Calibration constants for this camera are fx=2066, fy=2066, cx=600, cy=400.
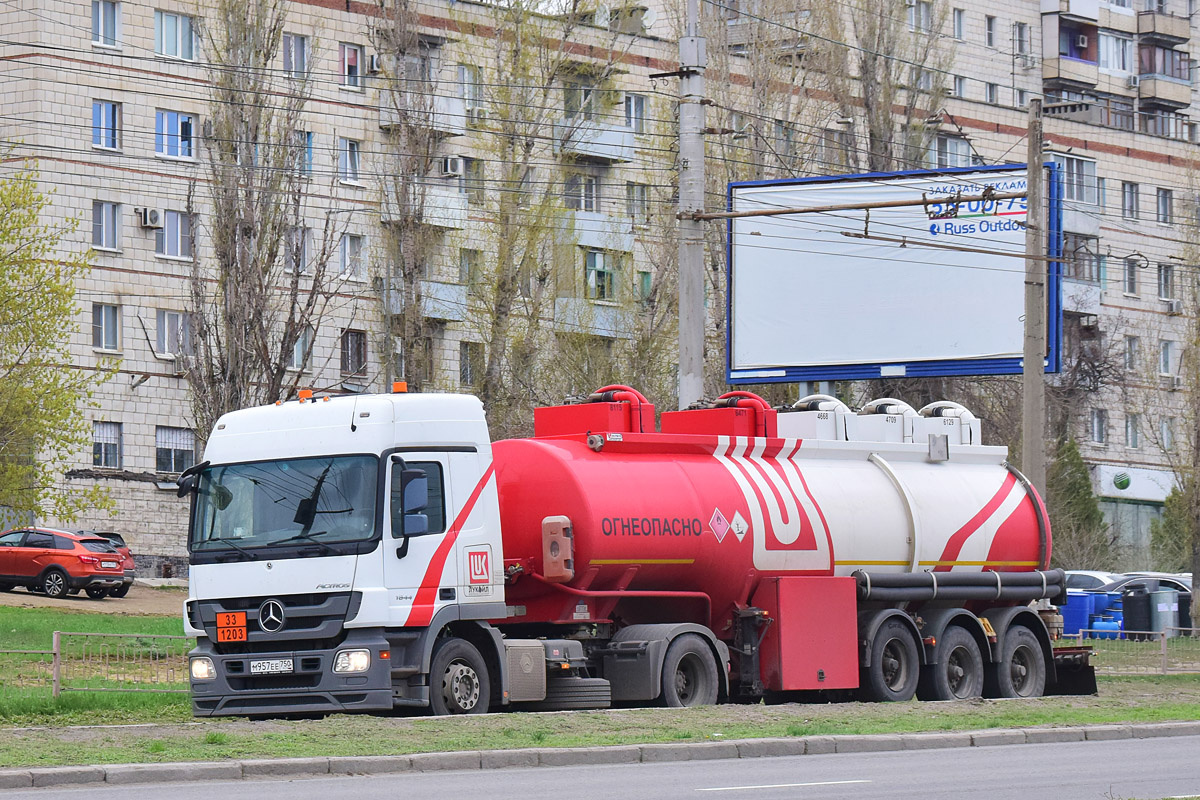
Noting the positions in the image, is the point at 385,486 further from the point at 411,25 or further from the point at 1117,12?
the point at 1117,12

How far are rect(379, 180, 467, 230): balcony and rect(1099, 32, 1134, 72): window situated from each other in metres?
34.9

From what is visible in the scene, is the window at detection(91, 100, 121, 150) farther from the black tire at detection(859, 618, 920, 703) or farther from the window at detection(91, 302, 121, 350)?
the black tire at detection(859, 618, 920, 703)

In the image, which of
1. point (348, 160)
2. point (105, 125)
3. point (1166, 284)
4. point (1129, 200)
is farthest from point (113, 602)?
point (1166, 284)

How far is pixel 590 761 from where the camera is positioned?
14789 mm

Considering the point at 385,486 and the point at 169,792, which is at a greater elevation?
the point at 385,486

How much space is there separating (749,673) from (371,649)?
5.18 m

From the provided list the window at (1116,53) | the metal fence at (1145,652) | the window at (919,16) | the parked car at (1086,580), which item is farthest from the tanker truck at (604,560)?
the window at (1116,53)

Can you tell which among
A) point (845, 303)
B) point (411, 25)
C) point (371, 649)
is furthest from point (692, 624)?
point (411, 25)

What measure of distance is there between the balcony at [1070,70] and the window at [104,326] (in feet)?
130

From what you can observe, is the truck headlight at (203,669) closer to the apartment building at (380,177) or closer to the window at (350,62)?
the apartment building at (380,177)

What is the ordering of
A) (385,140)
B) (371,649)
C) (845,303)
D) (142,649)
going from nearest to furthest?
(371,649), (142,649), (845,303), (385,140)

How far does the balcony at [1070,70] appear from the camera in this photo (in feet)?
255

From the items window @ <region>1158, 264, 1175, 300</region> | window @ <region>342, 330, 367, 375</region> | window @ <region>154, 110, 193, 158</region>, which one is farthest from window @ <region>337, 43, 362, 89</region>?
window @ <region>1158, 264, 1175, 300</region>

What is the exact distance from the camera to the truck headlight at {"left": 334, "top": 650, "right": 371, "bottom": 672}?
59.2 ft
